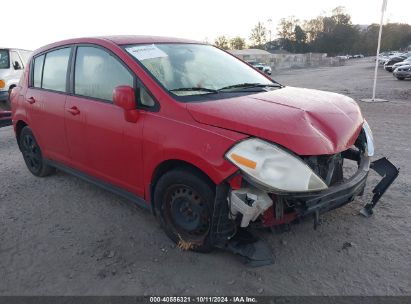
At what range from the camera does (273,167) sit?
2492 millimetres

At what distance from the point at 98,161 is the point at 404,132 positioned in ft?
19.1

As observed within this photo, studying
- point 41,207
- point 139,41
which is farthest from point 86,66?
point 41,207

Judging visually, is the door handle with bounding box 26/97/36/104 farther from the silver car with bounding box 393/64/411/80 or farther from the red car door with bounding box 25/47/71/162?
the silver car with bounding box 393/64/411/80

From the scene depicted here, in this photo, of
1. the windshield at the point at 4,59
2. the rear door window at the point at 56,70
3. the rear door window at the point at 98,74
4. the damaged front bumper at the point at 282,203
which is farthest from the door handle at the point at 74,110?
the windshield at the point at 4,59

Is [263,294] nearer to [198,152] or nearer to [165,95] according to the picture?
[198,152]

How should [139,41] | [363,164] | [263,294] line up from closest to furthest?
[263,294] → [363,164] → [139,41]

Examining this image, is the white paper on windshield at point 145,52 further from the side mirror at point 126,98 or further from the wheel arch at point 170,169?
the wheel arch at point 170,169

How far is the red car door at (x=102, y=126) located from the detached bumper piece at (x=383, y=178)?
219 centimetres

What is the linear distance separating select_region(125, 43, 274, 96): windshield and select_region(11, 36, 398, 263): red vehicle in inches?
0.6

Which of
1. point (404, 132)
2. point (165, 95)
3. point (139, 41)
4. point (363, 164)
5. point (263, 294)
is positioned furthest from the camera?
point (404, 132)

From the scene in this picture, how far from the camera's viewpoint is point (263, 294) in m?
2.55

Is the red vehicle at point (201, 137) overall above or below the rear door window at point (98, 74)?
below

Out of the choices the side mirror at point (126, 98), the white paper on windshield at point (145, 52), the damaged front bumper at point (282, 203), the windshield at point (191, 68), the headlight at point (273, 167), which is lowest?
the damaged front bumper at point (282, 203)

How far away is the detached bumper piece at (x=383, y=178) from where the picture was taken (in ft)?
11.2
